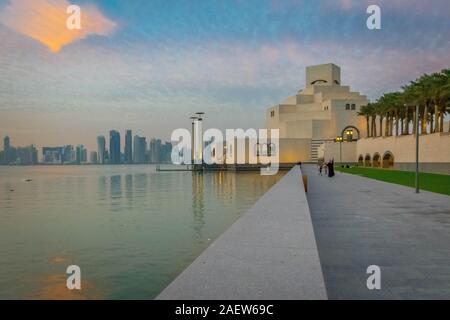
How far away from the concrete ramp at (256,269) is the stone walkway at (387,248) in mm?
721

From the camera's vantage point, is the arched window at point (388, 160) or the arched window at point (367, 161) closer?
the arched window at point (388, 160)

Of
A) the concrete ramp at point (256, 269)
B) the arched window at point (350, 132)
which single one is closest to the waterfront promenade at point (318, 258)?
the concrete ramp at point (256, 269)

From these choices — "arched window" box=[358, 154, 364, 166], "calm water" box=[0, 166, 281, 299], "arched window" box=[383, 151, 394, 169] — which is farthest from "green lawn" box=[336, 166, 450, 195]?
"arched window" box=[358, 154, 364, 166]

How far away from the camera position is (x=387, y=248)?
8.48 m

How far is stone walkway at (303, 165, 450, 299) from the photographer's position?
5.88 m

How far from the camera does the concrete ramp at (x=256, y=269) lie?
14.0 feet

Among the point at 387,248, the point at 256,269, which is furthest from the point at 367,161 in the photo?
the point at 256,269

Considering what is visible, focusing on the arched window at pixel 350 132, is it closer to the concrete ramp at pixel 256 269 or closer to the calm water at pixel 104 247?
the calm water at pixel 104 247

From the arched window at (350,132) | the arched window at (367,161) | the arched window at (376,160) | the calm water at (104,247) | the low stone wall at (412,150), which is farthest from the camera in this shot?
the arched window at (350,132)

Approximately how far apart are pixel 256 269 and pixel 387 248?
4.49 meters

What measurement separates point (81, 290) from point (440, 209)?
12.0 m

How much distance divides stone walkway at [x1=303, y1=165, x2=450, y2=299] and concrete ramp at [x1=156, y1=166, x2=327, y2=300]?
2.37 ft

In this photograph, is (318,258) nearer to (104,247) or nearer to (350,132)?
(104,247)

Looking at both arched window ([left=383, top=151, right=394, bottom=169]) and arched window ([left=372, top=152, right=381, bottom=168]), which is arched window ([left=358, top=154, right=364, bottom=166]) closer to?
arched window ([left=372, top=152, right=381, bottom=168])
